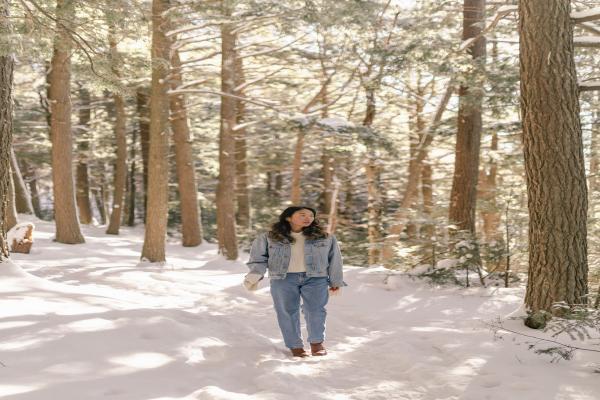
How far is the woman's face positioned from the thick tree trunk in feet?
22.7

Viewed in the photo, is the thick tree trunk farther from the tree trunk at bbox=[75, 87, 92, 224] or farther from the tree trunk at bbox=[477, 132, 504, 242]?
the tree trunk at bbox=[75, 87, 92, 224]

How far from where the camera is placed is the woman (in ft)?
19.8

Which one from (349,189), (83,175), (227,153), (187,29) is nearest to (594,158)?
(227,153)

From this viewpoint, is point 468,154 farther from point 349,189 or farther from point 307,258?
point 349,189

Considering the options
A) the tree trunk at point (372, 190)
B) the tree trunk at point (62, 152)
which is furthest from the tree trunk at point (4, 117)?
the tree trunk at point (372, 190)

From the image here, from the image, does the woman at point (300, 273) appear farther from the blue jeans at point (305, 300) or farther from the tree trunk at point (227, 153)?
the tree trunk at point (227, 153)

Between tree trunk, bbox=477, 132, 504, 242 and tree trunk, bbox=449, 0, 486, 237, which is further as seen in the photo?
tree trunk, bbox=477, 132, 504, 242

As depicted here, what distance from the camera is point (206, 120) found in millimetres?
22219

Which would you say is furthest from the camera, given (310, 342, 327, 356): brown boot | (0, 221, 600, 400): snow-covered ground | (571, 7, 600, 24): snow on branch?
(571, 7, 600, 24): snow on branch

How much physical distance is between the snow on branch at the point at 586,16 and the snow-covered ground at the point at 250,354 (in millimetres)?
3428

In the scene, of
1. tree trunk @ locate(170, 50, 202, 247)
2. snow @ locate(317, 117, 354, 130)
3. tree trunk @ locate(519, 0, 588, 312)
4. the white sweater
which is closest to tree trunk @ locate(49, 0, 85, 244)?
tree trunk @ locate(170, 50, 202, 247)

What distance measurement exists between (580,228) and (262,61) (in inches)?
594

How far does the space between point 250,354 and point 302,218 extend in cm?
149

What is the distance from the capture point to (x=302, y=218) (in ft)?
20.0
